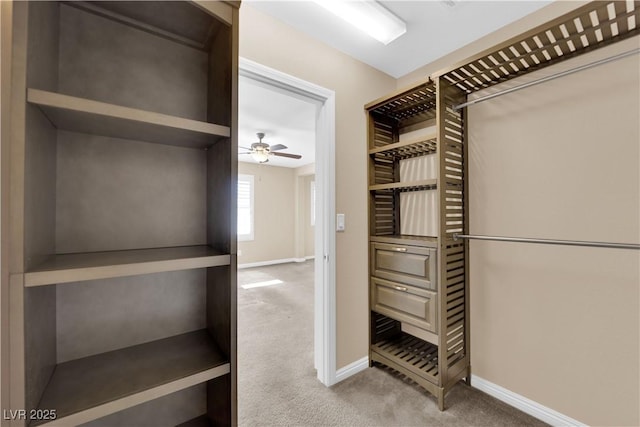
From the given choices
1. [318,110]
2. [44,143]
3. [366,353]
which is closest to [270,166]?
[318,110]

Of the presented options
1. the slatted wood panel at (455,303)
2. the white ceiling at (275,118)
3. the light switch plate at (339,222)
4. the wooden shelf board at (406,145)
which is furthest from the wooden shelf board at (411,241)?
the white ceiling at (275,118)

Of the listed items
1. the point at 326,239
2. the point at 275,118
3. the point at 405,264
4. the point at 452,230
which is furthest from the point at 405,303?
the point at 275,118

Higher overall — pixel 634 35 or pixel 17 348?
pixel 634 35

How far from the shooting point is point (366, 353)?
224 cm

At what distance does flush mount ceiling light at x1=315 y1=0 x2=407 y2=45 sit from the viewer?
A: 1539 millimetres

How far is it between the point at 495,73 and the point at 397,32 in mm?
695

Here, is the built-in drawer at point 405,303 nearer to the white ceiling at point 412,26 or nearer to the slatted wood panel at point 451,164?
the slatted wood panel at point 451,164

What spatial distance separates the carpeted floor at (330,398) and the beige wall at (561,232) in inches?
11.6

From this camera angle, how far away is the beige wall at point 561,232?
1.39 metres

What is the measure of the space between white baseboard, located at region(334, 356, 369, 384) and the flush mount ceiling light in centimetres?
244

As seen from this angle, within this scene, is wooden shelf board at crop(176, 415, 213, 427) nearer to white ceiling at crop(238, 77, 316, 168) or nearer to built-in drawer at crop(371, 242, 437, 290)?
built-in drawer at crop(371, 242, 437, 290)

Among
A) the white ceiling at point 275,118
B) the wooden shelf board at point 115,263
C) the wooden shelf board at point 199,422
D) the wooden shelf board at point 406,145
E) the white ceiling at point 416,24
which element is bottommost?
the wooden shelf board at point 199,422

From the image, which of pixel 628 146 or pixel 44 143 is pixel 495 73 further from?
pixel 44 143

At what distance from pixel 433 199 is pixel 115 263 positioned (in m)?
2.09
